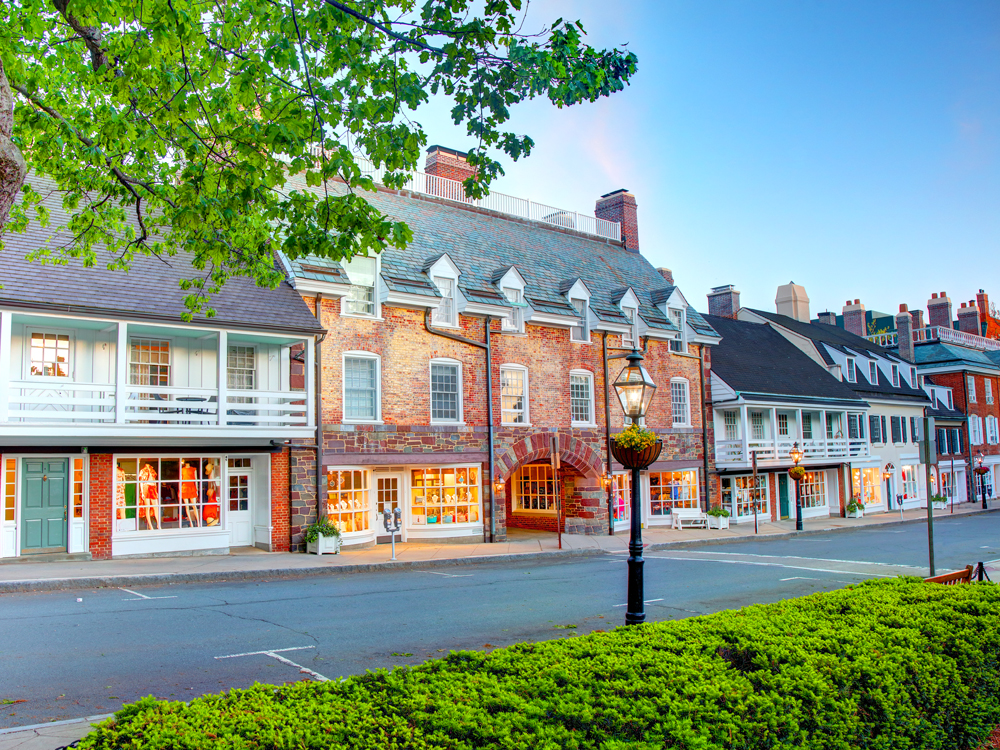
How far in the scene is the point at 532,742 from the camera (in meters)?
4.02

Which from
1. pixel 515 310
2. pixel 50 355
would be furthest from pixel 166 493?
pixel 515 310

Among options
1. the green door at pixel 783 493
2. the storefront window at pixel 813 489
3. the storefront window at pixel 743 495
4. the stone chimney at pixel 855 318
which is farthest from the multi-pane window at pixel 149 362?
the stone chimney at pixel 855 318

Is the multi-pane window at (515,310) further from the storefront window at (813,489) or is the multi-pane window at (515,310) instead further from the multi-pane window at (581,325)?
the storefront window at (813,489)

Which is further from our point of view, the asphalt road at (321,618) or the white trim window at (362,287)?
the white trim window at (362,287)

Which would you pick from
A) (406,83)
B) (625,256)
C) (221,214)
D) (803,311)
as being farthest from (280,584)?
(803,311)

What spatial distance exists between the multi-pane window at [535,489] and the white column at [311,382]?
420 inches

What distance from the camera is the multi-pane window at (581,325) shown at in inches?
1052

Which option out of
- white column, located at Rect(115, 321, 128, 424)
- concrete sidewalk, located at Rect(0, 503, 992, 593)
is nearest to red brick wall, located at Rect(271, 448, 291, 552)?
concrete sidewalk, located at Rect(0, 503, 992, 593)

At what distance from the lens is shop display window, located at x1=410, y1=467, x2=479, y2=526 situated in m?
22.8

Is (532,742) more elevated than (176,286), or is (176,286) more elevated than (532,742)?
(176,286)

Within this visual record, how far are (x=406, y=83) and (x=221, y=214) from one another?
8.16ft

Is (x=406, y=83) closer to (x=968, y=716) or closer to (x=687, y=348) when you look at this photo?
(x=968, y=716)

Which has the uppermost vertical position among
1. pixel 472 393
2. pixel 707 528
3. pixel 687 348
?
pixel 687 348

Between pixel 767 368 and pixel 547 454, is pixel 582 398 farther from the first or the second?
pixel 767 368
